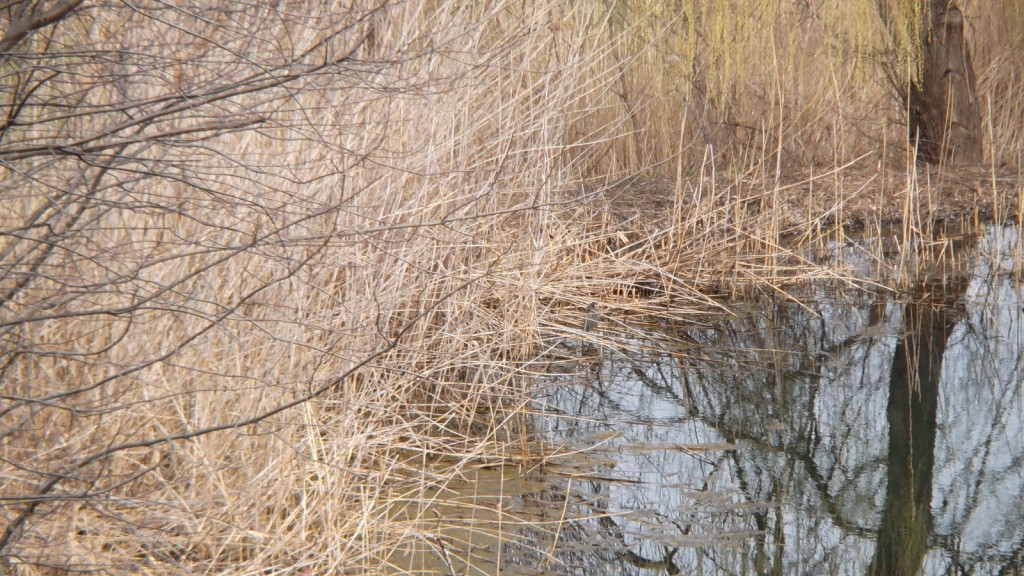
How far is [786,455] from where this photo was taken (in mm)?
3611

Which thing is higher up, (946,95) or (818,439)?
(946,95)

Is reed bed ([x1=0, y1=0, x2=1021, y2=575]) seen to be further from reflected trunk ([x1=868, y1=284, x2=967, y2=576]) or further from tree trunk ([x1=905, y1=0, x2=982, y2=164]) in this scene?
tree trunk ([x1=905, y1=0, x2=982, y2=164])

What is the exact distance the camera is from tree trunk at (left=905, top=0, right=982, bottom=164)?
7547 mm

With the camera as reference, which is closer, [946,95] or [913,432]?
[913,432]

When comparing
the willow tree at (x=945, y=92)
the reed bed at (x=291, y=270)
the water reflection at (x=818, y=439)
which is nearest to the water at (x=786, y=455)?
the water reflection at (x=818, y=439)

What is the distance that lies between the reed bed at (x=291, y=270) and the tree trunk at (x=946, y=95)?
213 centimetres

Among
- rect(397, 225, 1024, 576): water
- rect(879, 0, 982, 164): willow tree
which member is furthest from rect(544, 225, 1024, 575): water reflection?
rect(879, 0, 982, 164): willow tree

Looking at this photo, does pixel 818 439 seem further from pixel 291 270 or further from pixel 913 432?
pixel 291 270

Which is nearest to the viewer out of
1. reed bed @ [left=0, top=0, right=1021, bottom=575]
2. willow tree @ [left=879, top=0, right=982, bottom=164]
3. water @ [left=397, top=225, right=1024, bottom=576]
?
reed bed @ [left=0, top=0, right=1021, bottom=575]

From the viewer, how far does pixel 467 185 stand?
3984 mm

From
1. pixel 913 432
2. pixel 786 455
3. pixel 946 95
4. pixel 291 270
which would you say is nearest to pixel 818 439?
pixel 786 455

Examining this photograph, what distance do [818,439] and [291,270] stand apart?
7.25 ft

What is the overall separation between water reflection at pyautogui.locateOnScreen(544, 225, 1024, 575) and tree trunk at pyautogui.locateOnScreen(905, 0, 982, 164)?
2547 millimetres

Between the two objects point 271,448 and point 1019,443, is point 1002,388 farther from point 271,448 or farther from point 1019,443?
point 271,448
